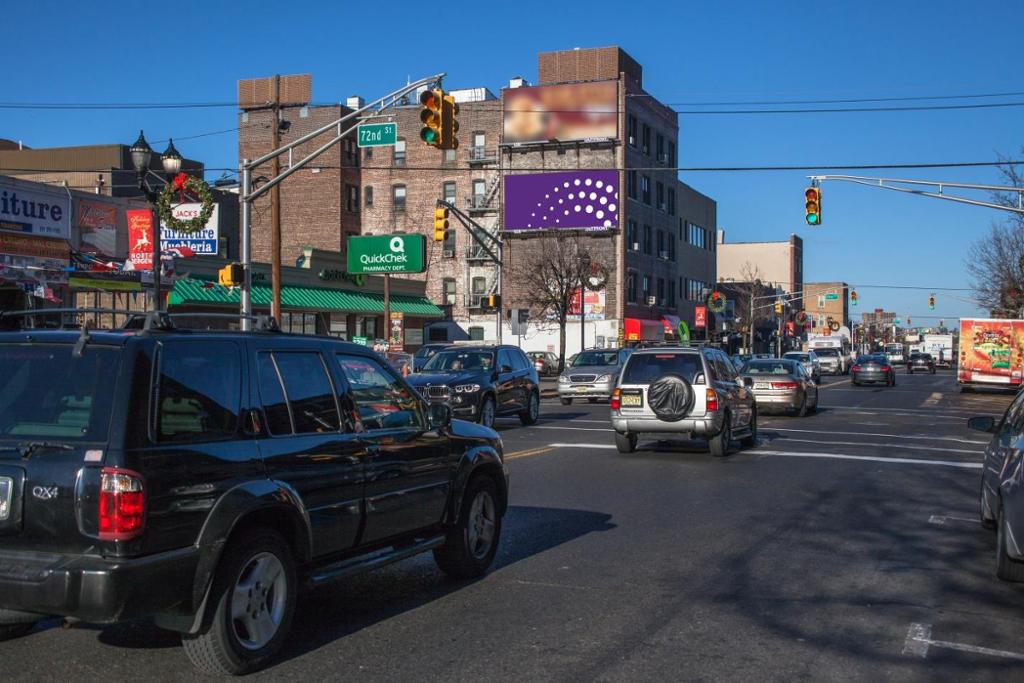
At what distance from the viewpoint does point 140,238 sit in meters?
27.9

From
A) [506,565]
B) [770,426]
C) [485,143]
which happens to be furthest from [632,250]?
[506,565]

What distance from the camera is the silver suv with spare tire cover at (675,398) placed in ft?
55.8

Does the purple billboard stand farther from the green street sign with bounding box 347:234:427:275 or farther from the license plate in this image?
the license plate

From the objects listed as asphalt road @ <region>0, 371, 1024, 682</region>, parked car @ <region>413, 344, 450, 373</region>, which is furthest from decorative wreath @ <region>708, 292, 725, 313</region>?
asphalt road @ <region>0, 371, 1024, 682</region>

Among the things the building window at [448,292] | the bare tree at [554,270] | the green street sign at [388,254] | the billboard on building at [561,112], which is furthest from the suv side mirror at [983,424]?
the building window at [448,292]

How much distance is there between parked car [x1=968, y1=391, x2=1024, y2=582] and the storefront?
2853 centimetres

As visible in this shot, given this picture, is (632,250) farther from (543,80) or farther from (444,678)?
(444,678)

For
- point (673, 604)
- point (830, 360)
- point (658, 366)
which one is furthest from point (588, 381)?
point (830, 360)

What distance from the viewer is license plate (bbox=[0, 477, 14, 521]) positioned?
5199 mm

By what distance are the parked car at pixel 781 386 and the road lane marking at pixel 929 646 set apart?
833 inches

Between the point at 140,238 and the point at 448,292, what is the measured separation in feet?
129

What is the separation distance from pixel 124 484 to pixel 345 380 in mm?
2129

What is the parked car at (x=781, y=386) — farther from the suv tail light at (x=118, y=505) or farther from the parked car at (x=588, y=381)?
the suv tail light at (x=118, y=505)

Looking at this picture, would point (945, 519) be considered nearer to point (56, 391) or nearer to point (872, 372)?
point (56, 391)
